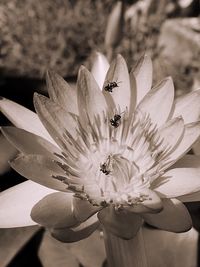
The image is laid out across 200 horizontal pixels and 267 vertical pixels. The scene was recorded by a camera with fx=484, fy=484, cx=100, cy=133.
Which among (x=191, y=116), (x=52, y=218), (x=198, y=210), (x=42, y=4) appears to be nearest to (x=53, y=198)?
(x=52, y=218)

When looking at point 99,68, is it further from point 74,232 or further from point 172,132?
point 74,232

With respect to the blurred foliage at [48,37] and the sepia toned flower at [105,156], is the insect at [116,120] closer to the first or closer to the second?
the sepia toned flower at [105,156]

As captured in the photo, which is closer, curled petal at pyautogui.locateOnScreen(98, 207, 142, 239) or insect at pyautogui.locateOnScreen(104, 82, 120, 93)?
curled petal at pyautogui.locateOnScreen(98, 207, 142, 239)

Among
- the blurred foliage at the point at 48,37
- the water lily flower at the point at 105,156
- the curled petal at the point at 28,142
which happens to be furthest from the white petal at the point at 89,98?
the blurred foliage at the point at 48,37

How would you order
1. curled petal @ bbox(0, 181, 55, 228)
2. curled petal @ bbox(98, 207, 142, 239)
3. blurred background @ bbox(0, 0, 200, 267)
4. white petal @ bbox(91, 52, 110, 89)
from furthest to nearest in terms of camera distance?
blurred background @ bbox(0, 0, 200, 267) < white petal @ bbox(91, 52, 110, 89) < curled petal @ bbox(0, 181, 55, 228) < curled petal @ bbox(98, 207, 142, 239)

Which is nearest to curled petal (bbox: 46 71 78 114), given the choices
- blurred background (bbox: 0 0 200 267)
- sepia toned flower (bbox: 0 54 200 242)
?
sepia toned flower (bbox: 0 54 200 242)

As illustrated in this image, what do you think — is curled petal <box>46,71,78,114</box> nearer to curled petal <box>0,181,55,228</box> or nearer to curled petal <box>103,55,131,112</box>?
curled petal <box>103,55,131,112</box>

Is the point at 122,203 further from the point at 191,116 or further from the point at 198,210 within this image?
the point at 198,210
